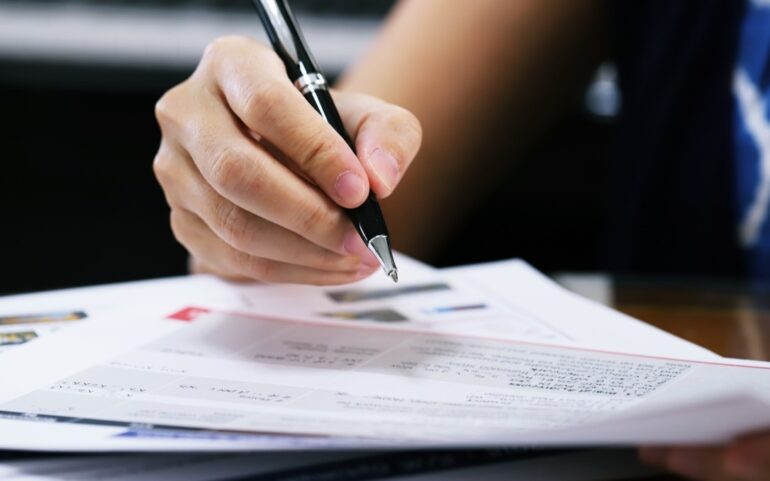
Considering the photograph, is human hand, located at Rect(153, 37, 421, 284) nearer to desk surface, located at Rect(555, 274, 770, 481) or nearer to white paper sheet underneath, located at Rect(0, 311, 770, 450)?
white paper sheet underneath, located at Rect(0, 311, 770, 450)

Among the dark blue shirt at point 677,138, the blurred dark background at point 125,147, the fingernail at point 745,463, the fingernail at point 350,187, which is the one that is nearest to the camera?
the fingernail at point 745,463

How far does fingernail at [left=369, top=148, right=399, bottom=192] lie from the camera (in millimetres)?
366

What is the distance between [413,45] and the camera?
70 centimetres

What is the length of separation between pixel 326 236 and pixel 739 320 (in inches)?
8.9

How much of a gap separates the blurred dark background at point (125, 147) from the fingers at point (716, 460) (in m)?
0.58

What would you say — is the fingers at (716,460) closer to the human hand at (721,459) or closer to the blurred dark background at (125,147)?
the human hand at (721,459)

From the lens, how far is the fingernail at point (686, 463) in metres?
0.25

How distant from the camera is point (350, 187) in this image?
0.35m

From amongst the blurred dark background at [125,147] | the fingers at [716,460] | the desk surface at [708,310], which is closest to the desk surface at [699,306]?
the desk surface at [708,310]

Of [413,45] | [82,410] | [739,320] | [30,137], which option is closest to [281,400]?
[82,410]

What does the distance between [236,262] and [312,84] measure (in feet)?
0.30

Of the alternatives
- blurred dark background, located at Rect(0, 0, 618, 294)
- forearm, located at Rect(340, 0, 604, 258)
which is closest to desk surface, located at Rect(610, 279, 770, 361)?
forearm, located at Rect(340, 0, 604, 258)

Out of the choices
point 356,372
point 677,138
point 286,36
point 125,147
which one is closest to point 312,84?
point 286,36

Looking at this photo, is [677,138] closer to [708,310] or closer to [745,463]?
[708,310]
